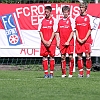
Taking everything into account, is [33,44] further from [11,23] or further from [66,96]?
[66,96]

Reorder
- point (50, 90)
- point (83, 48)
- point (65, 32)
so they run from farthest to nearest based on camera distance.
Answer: point (65, 32)
point (83, 48)
point (50, 90)

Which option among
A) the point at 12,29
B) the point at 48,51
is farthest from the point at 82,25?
the point at 12,29

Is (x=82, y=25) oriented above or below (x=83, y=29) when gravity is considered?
above

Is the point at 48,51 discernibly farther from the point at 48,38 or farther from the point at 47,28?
the point at 47,28

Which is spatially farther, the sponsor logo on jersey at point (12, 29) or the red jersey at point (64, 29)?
the sponsor logo on jersey at point (12, 29)

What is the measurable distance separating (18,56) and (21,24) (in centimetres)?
123

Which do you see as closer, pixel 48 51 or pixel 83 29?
pixel 83 29

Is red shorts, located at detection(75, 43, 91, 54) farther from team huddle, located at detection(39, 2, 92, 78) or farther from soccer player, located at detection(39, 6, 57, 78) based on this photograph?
soccer player, located at detection(39, 6, 57, 78)

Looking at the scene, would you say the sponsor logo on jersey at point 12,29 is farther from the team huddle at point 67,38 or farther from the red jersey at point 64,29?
the red jersey at point 64,29

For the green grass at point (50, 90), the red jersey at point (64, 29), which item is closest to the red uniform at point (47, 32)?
the red jersey at point (64, 29)

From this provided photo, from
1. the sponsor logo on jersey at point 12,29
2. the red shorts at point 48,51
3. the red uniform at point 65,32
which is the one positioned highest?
the red uniform at point 65,32

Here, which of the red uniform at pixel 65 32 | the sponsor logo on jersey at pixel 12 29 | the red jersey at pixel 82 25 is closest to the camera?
the red jersey at pixel 82 25

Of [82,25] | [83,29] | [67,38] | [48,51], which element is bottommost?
[48,51]

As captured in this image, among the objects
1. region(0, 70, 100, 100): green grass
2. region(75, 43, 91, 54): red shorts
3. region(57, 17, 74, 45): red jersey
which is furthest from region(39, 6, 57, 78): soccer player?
region(0, 70, 100, 100): green grass
